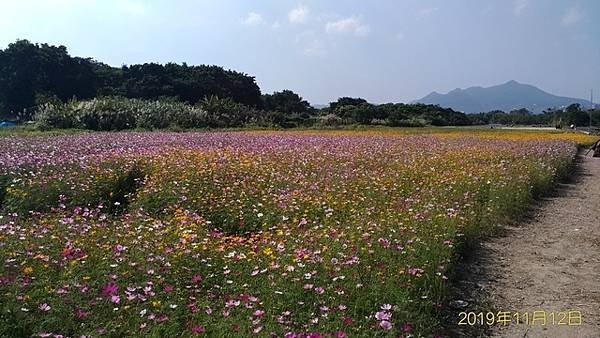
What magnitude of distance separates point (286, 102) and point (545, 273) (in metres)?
68.8

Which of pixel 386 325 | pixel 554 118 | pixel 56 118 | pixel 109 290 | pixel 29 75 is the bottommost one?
pixel 554 118

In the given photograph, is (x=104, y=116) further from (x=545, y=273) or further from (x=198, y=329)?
(x=198, y=329)

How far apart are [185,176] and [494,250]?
4.61 meters

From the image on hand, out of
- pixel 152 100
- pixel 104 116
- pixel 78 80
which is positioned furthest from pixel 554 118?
pixel 104 116

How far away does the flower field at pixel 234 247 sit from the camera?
11.5 ft

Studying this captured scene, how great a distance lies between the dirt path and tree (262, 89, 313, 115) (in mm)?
62774

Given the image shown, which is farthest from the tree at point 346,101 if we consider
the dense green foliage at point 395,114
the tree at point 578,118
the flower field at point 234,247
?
the flower field at point 234,247

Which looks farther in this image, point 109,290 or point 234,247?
point 234,247

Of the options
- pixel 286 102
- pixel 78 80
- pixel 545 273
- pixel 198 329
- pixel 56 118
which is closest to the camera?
pixel 198 329

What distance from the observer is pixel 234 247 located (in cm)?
505

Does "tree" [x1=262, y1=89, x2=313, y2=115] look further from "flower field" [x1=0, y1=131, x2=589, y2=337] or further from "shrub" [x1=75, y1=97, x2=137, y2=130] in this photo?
"flower field" [x1=0, y1=131, x2=589, y2=337]

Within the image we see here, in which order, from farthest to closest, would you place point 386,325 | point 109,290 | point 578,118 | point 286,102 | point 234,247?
point 286,102 → point 578,118 → point 234,247 → point 109,290 → point 386,325

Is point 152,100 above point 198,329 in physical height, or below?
above

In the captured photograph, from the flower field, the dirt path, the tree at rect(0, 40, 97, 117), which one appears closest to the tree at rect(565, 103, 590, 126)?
the tree at rect(0, 40, 97, 117)
